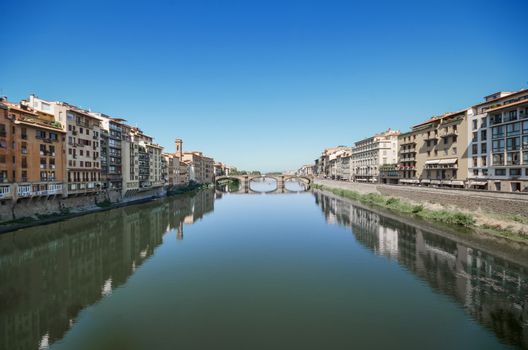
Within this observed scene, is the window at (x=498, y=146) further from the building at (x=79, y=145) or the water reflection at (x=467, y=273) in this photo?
the building at (x=79, y=145)

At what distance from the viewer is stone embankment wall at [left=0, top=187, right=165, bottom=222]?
107 feet

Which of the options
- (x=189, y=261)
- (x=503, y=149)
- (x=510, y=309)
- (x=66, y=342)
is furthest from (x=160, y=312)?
(x=503, y=149)

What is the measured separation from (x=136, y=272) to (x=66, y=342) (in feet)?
31.6

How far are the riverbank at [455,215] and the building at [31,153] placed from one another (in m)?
51.1

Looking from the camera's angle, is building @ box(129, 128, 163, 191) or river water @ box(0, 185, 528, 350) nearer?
river water @ box(0, 185, 528, 350)

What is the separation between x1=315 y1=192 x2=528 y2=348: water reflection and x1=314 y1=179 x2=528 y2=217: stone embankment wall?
302 inches

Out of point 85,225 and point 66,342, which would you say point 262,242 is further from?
point 85,225

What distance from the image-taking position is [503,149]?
38281 mm

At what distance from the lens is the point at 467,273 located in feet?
67.7

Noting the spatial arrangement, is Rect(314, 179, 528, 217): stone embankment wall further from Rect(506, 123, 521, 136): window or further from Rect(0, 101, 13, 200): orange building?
Rect(0, 101, 13, 200): orange building

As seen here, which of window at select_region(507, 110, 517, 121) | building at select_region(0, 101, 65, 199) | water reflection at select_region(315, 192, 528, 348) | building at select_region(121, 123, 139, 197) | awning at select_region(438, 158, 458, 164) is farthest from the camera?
building at select_region(121, 123, 139, 197)

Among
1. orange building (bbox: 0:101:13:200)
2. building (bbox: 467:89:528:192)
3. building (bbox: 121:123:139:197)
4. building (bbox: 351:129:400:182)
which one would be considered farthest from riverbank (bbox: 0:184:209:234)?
building (bbox: 351:129:400:182)

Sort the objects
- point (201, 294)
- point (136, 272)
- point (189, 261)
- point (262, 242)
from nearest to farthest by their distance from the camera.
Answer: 1. point (201, 294)
2. point (136, 272)
3. point (189, 261)
4. point (262, 242)

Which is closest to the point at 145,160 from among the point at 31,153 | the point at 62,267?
the point at 31,153
